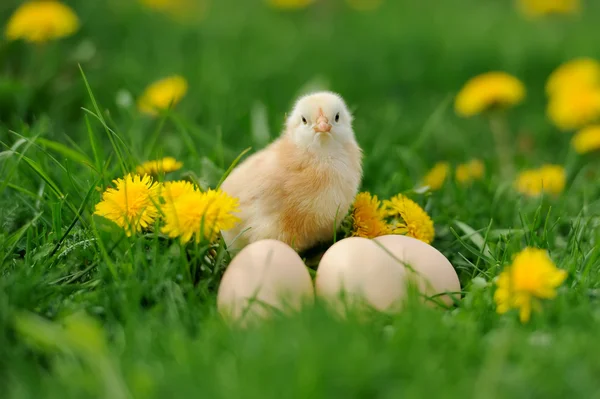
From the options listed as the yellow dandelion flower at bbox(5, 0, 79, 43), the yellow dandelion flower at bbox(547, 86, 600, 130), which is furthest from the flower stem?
the yellow dandelion flower at bbox(5, 0, 79, 43)

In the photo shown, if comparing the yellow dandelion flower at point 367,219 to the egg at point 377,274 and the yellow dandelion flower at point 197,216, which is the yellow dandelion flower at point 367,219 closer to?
the egg at point 377,274

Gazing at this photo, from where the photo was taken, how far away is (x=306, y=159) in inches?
86.1

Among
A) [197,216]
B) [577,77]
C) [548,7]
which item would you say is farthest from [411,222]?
[548,7]

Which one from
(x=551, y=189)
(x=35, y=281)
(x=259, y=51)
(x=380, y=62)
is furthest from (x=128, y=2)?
(x=35, y=281)

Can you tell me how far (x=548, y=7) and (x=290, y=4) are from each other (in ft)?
5.92

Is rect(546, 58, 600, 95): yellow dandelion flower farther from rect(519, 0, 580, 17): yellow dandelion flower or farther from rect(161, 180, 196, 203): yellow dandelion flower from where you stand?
rect(161, 180, 196, 203): yellow dandelion flower

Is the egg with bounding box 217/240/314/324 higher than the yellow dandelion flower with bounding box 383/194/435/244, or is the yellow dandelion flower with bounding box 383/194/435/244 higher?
the egg with bounding box 217/240/314/324

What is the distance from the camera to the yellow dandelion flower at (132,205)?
209cm

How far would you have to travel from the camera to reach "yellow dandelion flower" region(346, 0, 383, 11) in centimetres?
573

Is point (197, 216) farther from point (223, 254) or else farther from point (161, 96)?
point (161, 96)

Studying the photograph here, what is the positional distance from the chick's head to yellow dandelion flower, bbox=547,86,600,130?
1.83 meters

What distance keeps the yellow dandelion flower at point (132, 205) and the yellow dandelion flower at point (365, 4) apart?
3.92 metres

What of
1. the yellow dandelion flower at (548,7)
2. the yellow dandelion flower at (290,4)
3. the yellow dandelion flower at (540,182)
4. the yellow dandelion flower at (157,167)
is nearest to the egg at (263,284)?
the yellow dandelion flower at (157,167)

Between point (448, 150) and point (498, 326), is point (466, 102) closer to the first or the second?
point (448, 150)
